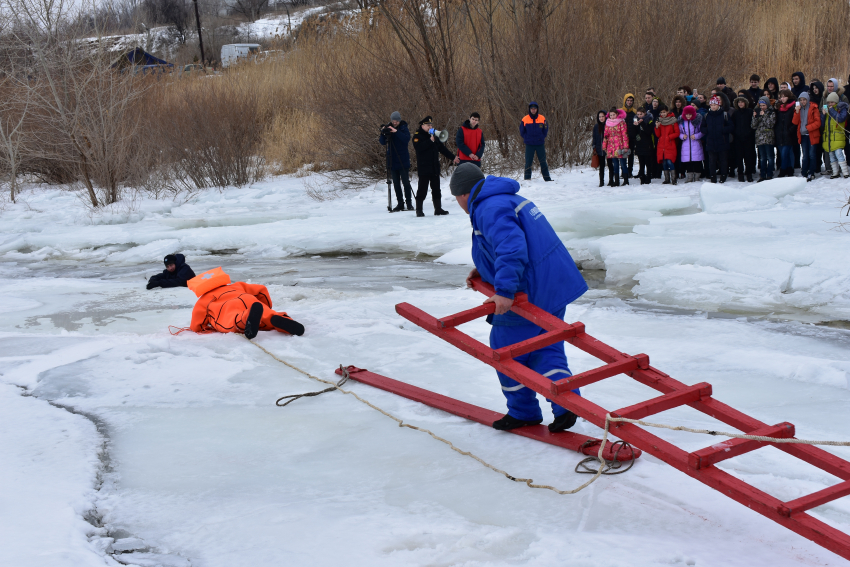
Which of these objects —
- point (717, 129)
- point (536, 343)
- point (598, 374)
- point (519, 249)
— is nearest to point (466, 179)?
point (519, 249)

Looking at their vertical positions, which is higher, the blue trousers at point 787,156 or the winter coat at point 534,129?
the winter coat at point 534,129

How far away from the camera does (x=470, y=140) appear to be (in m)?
11.2

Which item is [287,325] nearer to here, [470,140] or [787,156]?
[470,140]

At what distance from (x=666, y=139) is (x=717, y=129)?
35.9 inches

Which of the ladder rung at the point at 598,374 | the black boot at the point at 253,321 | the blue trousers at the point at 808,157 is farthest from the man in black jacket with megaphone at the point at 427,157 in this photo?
the ladder rung at the point at 598,374

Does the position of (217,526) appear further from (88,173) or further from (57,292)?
(88,173)

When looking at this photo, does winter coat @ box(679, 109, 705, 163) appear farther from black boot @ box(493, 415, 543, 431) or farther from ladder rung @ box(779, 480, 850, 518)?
ladder rung @ box(779, 480, 850, 518)

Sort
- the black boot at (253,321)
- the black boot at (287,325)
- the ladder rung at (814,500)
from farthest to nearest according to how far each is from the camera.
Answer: the black boot at (287,325)
the black boot at (253,321)
the ladder rung at (814,500)

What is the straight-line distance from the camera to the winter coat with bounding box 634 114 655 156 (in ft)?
35.1

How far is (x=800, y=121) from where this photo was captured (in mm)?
9266

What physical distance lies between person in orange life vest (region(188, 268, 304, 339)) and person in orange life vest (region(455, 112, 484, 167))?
651 centimetres

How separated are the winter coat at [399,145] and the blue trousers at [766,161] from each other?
488cm

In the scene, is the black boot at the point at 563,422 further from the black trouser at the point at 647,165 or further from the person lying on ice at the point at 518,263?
the black trouser at the point at 647,165

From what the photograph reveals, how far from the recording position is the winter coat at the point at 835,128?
8719 mm
